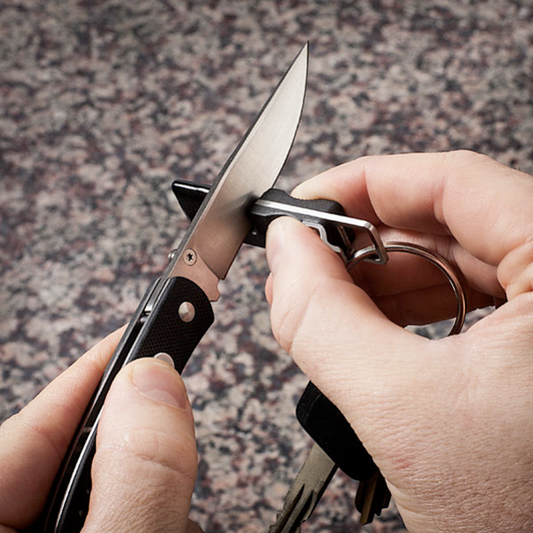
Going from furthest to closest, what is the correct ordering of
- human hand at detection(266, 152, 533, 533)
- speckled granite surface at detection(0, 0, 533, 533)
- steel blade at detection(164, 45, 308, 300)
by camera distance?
speckled granite surface at detection(0, 0, 533, 533) → steel blade at detection(164, 45, 308, 300) → human hand at detection(266, 152, 533, 533)

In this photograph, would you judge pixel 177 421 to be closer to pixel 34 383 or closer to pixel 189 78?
pixel 34 383

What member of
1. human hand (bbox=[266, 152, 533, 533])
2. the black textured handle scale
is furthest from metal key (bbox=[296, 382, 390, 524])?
human hand (bbox=[266, 152, 533, 533])

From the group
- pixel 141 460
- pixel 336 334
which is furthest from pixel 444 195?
pixel 141 460

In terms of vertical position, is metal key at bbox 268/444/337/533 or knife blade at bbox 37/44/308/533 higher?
knife blade at bbox 37/44/308/533

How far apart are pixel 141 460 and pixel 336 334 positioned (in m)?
0.14

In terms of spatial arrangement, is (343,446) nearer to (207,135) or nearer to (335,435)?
(335,435)

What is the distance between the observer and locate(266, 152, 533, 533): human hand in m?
0.41

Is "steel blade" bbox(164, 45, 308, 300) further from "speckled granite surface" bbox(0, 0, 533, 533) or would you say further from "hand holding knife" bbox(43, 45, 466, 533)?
"speckled granite surface" bbox(0, 0, 533, 533)

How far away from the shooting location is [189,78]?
101 cm

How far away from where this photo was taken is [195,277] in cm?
51

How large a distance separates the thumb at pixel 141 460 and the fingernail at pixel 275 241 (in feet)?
0.42

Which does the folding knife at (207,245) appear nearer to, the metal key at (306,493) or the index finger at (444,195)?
the index finger at (444,195)

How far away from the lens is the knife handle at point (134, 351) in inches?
17.8

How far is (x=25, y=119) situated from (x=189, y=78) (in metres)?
0.23
